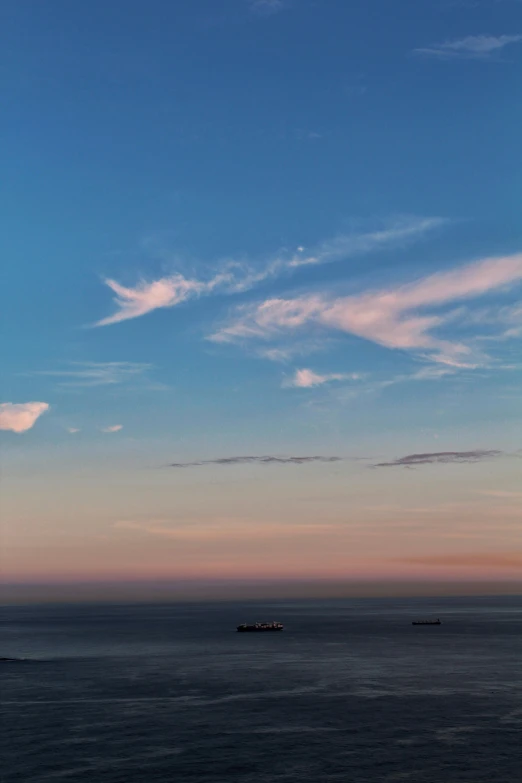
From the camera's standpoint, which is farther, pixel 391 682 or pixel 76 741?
pixel 391 682

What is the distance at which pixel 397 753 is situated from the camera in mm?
89875

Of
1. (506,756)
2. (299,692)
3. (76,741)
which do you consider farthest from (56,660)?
(506,756)

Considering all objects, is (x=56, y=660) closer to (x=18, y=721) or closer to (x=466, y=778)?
(x=18, y=721)

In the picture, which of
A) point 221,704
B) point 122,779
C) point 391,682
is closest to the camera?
point 122,779

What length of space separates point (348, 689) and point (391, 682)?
1382 cm

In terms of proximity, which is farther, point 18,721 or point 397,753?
point 18,721

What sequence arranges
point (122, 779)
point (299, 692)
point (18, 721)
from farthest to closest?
point (299, 692), point (18, 721), point (122, 779)

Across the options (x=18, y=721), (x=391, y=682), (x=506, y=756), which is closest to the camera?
(x=506, y=756)

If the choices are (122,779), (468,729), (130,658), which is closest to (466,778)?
(468,729)

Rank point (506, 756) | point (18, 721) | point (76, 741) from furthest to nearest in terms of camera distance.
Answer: point (18, 721)
point (76, 741)
point (506, 756)

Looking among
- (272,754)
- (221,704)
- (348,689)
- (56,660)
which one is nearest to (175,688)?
(221,704)

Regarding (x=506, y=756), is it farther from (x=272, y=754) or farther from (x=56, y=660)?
(x=56, y=660)

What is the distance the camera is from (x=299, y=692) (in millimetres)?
133125

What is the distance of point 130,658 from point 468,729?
12036cm
